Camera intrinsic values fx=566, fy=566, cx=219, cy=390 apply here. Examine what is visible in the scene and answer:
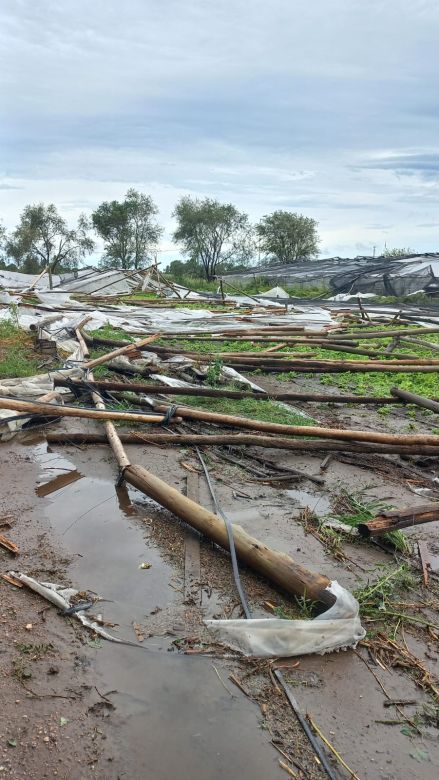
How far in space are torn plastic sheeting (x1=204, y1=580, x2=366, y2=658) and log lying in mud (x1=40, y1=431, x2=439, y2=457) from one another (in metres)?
2.44

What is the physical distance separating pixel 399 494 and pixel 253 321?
34.2 ft

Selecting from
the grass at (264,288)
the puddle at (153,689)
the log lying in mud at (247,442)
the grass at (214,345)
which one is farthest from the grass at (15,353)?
the grass at (264,288)

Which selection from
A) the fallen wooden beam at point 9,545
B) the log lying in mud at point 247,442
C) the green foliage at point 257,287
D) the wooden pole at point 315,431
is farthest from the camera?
the green foliage at point 257,287

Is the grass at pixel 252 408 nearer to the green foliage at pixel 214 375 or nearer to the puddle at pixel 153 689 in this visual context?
the green foliage at pixel 214 375

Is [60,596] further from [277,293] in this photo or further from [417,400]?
[277,293]

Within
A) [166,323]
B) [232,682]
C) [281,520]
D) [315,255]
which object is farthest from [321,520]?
[315,255]

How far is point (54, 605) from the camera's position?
2943 millimetres

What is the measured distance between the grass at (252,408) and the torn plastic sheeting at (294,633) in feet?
11.2

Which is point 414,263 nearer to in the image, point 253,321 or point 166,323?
point 253,321

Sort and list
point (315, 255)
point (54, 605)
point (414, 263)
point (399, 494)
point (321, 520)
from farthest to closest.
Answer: point (315, 255)
point (414, 263)
point (399, 494)
point (321, 520)
point (54, 605)

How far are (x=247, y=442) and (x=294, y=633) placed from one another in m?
2.62

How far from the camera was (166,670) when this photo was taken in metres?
2.51

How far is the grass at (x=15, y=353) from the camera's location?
7.99 metres

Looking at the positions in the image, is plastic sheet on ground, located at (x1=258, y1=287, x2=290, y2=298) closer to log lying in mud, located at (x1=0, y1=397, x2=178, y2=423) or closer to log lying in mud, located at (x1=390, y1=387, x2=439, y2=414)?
log lying in mud, located at (x1=390, y1=387, x2=439, y2=414)
